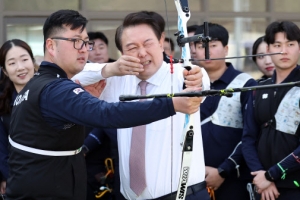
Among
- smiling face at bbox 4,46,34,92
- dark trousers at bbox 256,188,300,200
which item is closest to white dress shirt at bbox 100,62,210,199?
dark trousers at bbox 256,188,300,200

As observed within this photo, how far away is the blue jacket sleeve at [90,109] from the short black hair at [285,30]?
1.94 metres

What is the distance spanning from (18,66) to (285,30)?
204 cm

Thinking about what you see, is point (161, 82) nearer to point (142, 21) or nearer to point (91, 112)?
point (142, 21)

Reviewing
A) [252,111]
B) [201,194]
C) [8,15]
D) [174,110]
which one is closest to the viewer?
[174,110]

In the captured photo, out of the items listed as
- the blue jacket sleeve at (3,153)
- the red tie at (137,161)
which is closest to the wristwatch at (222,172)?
the red tie at (137,161)

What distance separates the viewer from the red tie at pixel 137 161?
12.8 ft

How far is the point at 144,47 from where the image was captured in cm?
387

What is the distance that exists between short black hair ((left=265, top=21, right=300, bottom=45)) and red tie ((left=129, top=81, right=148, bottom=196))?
1479mm

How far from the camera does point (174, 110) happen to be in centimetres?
315

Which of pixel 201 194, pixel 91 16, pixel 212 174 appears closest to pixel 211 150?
pixel 212 174

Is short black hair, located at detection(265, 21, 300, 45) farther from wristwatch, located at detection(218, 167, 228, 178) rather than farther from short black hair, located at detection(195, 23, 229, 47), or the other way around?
wristwatch, located at detection(218, 167, 228, 178)

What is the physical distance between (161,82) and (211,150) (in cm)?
125

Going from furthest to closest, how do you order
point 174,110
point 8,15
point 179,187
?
point 8,15, point 179,187, point 174,110

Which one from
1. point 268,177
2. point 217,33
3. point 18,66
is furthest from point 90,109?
point 217,33
